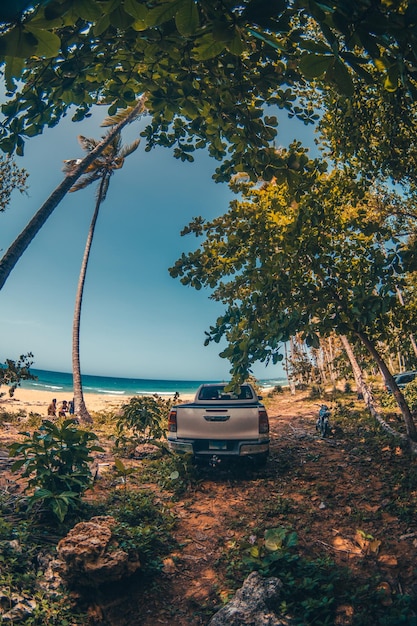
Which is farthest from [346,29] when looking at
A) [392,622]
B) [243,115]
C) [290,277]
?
[290,277]

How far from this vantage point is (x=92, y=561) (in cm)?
371

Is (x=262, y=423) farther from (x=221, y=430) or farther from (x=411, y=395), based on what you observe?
(x=411, y=395)

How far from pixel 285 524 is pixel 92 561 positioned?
2961 millimetres

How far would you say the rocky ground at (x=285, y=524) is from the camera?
3.70m

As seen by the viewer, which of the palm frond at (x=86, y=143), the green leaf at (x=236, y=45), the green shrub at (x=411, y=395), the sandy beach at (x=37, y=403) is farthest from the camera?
the sandy beach at (x=37, y=403)

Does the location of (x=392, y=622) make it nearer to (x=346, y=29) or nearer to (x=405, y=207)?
(x=346, y=29)

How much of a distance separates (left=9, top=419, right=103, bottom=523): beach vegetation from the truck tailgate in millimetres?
2316

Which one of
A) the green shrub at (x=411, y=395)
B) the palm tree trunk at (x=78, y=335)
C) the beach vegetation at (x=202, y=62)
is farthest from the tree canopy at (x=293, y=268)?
the palm tree trunk at (x=78, y=335)

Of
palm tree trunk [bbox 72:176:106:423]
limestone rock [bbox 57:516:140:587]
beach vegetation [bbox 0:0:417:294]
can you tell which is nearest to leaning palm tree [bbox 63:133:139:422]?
palm tree trunk [bbox 72:176:106:423]

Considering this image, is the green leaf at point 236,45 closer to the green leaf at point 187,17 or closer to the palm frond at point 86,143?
the green leaf at point 187,17

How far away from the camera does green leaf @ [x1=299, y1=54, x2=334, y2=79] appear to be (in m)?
1.35

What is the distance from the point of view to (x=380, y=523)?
5039 millimetres

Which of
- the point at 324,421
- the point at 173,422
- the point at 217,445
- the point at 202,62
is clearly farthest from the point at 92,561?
the point at 324,421

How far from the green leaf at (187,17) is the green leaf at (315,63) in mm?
445
